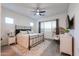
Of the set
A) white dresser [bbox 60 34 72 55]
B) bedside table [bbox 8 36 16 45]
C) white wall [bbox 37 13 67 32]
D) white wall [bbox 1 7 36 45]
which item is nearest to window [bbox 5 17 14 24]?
white wall [bbox 1 7 36 45]

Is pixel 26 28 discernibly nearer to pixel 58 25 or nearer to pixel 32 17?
pixel 32 17

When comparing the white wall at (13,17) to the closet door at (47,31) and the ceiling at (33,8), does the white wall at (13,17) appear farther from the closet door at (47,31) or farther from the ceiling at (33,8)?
the closet door at (47,31)

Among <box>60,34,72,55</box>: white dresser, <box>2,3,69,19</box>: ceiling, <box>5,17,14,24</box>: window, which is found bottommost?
<box>60,34,72,55</box>: white dresser

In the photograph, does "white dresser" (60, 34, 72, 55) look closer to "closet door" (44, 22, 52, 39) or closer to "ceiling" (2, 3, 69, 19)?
"closet door" (44, 22, 52, 39)

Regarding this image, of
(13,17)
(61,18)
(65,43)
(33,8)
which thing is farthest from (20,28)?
(65,43)

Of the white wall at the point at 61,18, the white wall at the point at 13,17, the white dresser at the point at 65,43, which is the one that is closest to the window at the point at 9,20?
the white wall at the point at 13,17

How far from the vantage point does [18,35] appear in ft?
5.64

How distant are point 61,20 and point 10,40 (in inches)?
51.3

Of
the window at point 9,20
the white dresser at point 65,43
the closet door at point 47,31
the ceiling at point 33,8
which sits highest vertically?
the ceiling at point 33,8

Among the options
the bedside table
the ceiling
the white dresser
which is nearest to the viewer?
the ceiling

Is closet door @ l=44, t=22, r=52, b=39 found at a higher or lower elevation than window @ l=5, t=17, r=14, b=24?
lower

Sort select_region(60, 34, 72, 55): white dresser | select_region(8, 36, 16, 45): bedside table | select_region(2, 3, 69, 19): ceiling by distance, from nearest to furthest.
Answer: select_region(2, 3, 69, 19): ceiling
select_region(8, 36, 16, 45): bedside table
select_region(60, 34, 72, 55): white dresser

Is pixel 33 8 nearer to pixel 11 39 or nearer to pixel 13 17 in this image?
pixel 13 17

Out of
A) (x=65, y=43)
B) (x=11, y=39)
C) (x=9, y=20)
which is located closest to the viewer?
(x=9, y=20)
